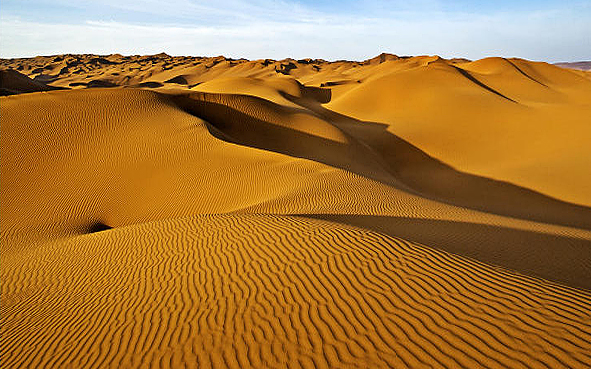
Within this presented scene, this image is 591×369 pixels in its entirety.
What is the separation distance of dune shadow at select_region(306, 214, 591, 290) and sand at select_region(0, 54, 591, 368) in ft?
0.22

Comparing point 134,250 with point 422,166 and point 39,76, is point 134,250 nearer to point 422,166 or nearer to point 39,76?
point 422,166

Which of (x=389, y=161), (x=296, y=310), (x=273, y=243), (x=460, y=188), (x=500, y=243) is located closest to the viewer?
(x=296, y=310)

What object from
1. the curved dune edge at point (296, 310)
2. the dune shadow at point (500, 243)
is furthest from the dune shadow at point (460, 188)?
the curved dune edge at point (296, 310)

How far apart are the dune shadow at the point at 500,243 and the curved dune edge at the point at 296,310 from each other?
1.31 meters

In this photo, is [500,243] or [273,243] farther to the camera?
[500,243]

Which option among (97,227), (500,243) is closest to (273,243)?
(500,243)

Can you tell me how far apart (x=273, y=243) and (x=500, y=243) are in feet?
16.2

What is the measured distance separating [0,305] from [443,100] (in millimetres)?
31939

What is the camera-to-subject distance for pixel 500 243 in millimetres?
7531

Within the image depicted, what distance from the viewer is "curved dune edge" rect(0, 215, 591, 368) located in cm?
342

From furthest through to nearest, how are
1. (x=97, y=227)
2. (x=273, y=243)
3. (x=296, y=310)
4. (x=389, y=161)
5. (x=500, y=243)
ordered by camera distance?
(x=389, y=161)
(x=97, y=227)
(x=500, y=243)
(x=273, y=243)
(x=296, y=310)

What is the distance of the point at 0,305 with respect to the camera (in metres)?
5.67

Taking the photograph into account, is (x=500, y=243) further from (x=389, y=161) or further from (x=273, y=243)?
(x=389, y=161)

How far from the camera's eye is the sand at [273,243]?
3.65m
